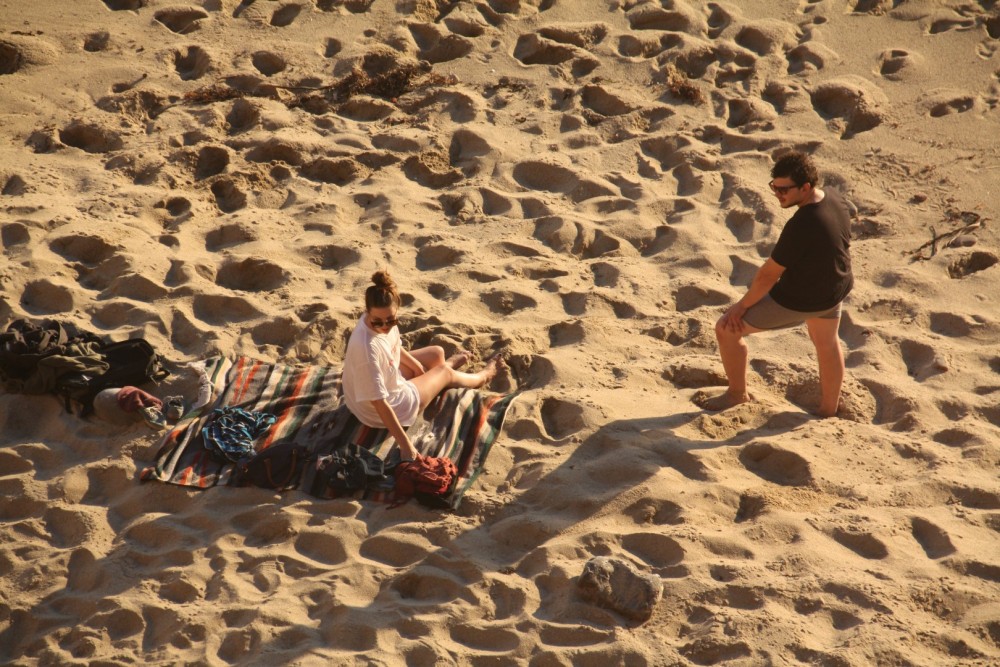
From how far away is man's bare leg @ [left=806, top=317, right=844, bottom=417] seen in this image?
16.7 ft

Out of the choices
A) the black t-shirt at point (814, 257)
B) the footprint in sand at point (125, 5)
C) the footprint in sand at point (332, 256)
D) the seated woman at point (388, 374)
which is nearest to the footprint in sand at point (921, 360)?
the black t-shirt at point (814, 257)

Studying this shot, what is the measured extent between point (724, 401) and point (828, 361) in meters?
0.60

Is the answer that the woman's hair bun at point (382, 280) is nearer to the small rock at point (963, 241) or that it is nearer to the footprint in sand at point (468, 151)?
the footprint in sand at point (468, 151)

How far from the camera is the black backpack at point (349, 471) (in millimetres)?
4914

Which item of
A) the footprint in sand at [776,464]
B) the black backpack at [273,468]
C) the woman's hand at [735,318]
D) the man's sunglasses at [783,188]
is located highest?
the man's sunglasses at [783,188]

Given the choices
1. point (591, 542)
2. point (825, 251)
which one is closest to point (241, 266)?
point (591, 542)

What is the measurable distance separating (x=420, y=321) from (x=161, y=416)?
65.3 inches

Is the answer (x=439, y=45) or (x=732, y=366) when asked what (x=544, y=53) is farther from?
(x=732, y=366)

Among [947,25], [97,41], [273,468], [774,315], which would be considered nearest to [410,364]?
[273,468]

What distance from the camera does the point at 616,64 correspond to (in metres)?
8.30

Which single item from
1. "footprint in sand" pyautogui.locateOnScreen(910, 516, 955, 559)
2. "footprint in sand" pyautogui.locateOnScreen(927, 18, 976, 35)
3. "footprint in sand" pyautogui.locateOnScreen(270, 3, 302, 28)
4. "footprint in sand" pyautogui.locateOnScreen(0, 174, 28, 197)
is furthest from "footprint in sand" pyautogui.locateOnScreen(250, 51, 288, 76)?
"footprint in sand" pyautogui.locateOnScreen(910, 516, 955, 559)

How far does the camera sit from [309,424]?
541cm

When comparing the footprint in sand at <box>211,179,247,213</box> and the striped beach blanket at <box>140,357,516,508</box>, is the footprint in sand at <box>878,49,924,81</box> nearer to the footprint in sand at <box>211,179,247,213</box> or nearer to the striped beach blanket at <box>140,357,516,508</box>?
the striped beach blanket at <box>140,357,516,508</box>

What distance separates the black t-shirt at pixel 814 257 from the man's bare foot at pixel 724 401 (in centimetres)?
68
